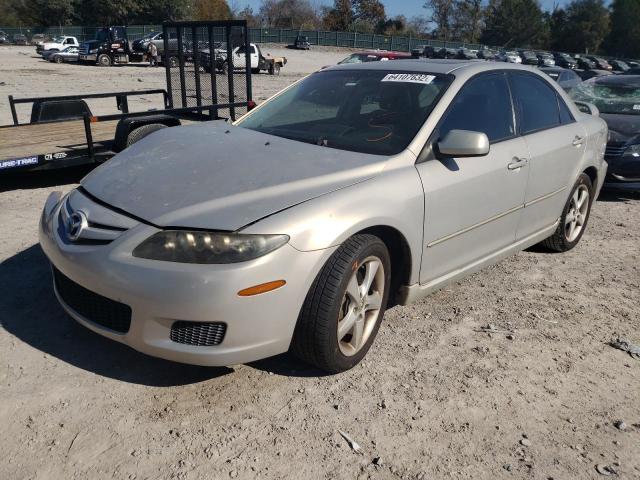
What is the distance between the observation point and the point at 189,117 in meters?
8.10

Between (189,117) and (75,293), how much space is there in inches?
220

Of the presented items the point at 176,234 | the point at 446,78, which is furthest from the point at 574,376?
the point at 176,234

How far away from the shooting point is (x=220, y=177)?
9.86 ft

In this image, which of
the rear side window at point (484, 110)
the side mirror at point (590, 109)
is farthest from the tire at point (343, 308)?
the side mirror at point (590, 109)

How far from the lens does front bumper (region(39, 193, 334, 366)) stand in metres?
2.54

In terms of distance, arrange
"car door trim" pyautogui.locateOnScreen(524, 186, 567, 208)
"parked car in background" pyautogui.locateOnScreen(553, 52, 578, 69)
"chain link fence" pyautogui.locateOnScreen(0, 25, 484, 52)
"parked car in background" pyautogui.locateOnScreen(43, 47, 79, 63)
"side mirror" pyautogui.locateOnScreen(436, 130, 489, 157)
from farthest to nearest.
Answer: "chain link fence" pyautogui.locateOnScreen(0, 25, 484, 52) → "parked car in background" pyautogui.locateOnScreen(553, 52, 578, 69) → "parked car in background" pyautogui.locateOnScreen(43, 47, 79, 63) → "car door trim" pyautogui.locateOnScreen(524, 186, 567, 208) → "side mirror" pyautogui.locateOnScreen(436, 130, 489, 157)

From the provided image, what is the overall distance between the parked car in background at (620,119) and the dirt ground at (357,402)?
3499mm

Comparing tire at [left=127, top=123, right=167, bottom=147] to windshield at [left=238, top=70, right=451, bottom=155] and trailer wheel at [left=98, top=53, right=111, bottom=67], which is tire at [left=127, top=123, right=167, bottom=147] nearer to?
windshield at [left=238, top=70, right=451, bottom=155]

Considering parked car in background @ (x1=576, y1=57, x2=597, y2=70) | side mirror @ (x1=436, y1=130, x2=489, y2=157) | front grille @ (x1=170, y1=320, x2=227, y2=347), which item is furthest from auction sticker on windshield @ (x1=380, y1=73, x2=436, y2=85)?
parked car in background @ (x1=576, y1=57, x2=597, y2=70)

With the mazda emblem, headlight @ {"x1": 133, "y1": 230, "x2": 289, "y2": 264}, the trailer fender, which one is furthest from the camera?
the trailer fender

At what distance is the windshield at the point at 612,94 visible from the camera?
26.5ft

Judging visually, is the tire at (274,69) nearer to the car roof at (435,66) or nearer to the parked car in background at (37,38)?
the car roof at (435,66)

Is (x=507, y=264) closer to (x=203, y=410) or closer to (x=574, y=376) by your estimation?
(x=574, y=376)

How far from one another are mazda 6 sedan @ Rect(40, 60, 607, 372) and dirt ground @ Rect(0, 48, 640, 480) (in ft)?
0.92
